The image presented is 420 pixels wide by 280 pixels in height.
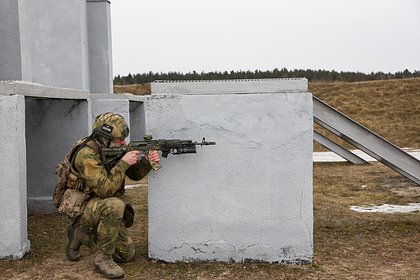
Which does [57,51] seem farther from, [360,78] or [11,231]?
[360,78]

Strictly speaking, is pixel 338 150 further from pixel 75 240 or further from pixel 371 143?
pixel 75 240

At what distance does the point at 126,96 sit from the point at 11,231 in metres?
6.87

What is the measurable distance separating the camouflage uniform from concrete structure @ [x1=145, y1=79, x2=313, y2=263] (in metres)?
0.43

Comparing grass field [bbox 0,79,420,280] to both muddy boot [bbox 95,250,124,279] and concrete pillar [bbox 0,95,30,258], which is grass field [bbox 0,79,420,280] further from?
concrete pillar [bbox 0,95,30,258]

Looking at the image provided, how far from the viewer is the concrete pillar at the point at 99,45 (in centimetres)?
1436

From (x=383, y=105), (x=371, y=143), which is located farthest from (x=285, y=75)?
(x=371, y=143)

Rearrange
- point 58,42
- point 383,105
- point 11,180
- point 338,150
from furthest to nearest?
point 383,105
point 338,150
point 58,42
point 11,180

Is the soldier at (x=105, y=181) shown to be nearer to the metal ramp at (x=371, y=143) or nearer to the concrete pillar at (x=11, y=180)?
the concrete pillar at (x=11, y=180)

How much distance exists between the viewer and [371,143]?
7.95m

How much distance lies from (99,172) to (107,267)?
91 cm

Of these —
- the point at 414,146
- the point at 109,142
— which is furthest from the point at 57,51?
the point at 414,146

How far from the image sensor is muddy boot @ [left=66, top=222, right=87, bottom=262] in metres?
5.42

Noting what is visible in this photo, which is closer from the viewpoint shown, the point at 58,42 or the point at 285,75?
the point at 58,42

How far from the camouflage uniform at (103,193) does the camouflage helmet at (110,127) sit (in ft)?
0.62
